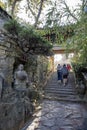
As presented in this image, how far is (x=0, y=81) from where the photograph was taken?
10828 mm

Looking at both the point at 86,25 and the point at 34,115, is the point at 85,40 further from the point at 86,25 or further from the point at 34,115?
the point at 34,115

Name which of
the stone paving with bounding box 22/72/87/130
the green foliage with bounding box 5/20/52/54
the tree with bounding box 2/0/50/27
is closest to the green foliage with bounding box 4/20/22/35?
the green foliage with bounding box 5/20/52/54

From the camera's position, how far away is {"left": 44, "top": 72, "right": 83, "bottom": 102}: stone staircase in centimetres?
1351

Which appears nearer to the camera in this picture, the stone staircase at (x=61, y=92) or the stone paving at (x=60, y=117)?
the stone paving at (x=60, y=117)

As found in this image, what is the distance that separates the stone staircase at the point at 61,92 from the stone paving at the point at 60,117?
1.13m

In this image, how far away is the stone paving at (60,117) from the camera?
25.7 ft

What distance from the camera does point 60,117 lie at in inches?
363

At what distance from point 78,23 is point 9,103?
481 cm

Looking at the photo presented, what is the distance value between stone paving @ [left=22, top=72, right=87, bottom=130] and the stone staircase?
113 cm

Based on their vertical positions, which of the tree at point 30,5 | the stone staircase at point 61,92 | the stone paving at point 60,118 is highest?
the tree at point 30,5

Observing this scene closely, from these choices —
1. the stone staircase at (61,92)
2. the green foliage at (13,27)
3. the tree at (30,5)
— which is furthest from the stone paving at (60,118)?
the tree at (30,5)

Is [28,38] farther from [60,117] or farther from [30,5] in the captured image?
[30,5]

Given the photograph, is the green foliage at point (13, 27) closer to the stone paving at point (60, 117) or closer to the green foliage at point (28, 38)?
the green foliage at point (28, 38)

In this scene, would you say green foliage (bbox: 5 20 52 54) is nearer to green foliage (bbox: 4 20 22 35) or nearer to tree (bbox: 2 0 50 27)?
green foliage (bbox: 4 20 22 35)
